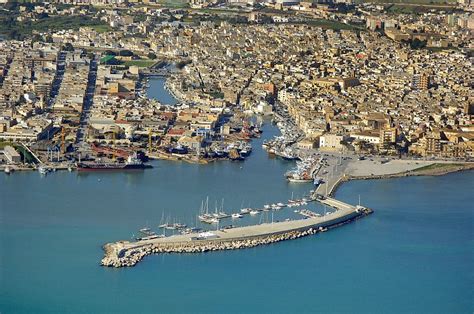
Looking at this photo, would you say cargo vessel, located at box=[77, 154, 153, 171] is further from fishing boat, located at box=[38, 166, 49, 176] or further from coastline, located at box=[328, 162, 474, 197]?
coastline, located at box=[328, 162, 474, 197]

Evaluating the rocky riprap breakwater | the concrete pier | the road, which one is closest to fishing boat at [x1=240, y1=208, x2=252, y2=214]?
the concrete pier

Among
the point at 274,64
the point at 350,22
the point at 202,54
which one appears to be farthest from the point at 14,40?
the point at 350,22

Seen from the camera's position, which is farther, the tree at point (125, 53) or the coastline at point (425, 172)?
the tree at point (125, 53)

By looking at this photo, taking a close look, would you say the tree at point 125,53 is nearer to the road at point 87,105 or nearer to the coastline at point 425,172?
the road at point 87,105

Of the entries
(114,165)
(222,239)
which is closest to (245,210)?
(222,239)

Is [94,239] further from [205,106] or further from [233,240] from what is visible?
[205,106]

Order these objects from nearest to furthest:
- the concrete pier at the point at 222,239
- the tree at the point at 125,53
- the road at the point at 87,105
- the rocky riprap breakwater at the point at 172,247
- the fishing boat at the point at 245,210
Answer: the rocky riprap breakwater at the point at 172,247 → the concrete pier at the point at 222,239 → the fishing boat at the point at 245,210 → the road at the point at 87,105 → the tree at the point at 125,53

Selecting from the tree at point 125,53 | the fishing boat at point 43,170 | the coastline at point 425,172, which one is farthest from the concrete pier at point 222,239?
the tree at point 125,53
